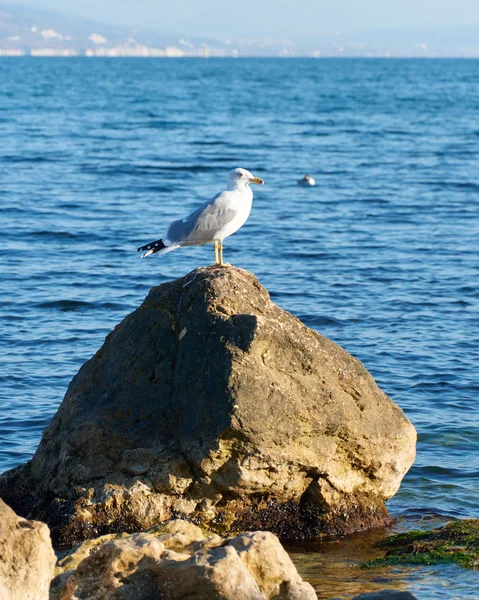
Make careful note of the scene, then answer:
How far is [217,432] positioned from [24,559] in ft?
6.62

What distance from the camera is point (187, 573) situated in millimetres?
5266

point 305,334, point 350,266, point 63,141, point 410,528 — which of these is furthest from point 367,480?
point 63,141

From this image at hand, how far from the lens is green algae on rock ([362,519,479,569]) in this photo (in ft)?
23.1

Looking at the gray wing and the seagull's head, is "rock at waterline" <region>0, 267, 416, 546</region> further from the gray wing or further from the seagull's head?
the seagull's head


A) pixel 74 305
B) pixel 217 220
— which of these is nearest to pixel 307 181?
pixel 74 305

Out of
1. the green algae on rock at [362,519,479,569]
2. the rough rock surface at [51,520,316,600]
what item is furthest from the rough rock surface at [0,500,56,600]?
the green algae on rock at [362,519,479,569]

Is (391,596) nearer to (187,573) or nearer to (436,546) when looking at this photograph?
(187,573)

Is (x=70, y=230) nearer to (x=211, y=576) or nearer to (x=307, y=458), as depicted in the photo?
(x=307, y=458)

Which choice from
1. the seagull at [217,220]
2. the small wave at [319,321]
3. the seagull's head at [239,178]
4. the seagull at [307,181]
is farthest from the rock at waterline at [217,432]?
the seagull at [307,181]

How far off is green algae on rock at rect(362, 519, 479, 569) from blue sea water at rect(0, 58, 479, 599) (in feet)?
0.49

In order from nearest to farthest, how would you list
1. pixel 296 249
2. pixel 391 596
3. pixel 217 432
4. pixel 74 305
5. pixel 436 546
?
1. pixel 391 596
2. pixel 217 432
3. pixel 436 546
4. pixel 74 305
5. pixel 296 249

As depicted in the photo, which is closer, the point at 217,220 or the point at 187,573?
the point at 187,573

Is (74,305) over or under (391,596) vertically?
under

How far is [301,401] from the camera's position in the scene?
7.36 meters
